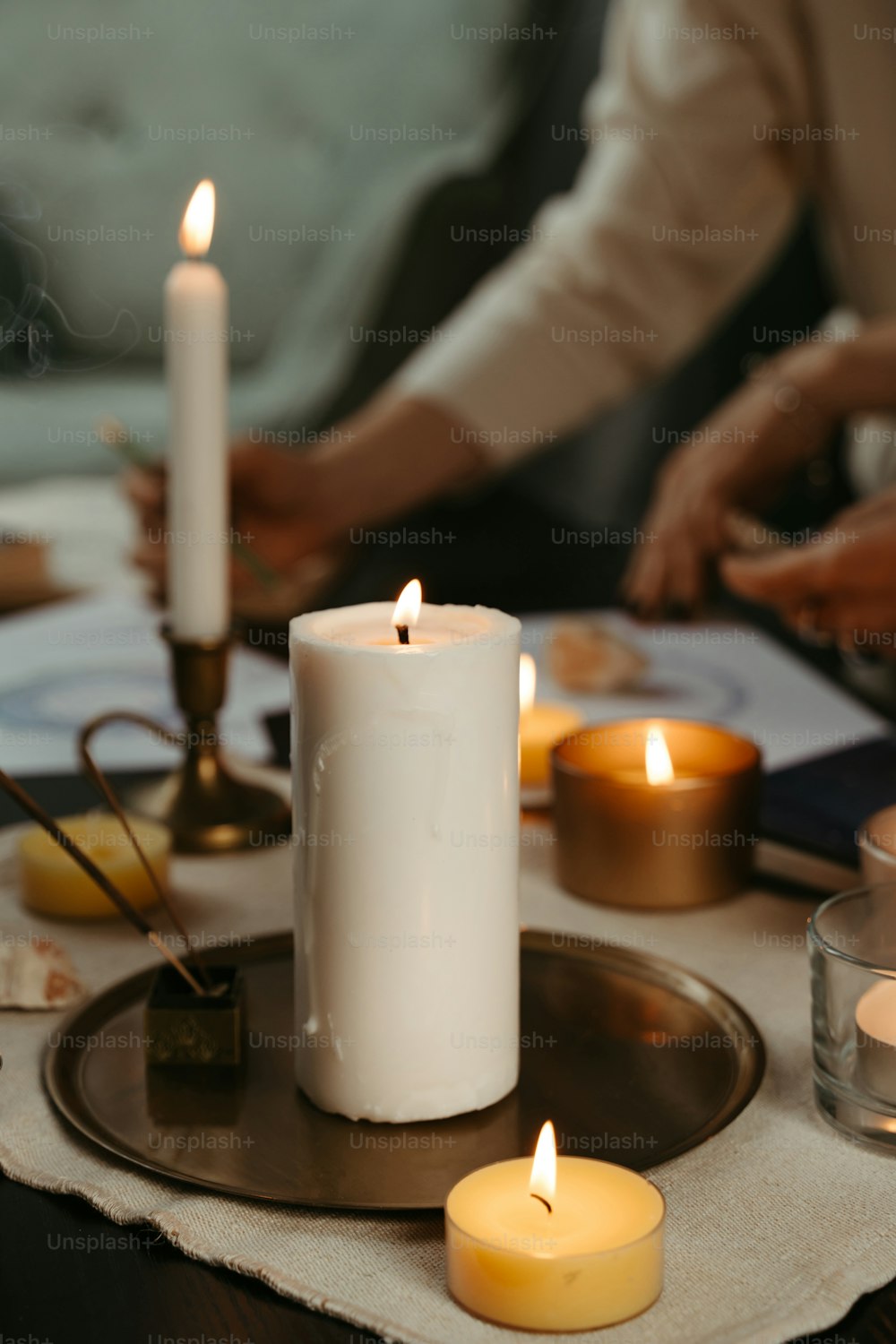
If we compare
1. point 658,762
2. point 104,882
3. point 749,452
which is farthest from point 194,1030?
point 749,452

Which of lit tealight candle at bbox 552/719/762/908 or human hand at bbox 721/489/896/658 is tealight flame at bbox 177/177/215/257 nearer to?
lit tealight candle at bbox 552/719/762/908

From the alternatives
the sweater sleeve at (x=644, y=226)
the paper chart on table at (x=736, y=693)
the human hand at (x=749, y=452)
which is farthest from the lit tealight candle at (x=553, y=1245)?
the sweater sleeve at (x=644, y=226)

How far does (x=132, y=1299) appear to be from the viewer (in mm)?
410

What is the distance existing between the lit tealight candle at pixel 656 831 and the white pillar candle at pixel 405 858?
7.4 inches

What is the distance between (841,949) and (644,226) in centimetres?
113

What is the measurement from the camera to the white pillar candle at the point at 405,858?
0.47 m

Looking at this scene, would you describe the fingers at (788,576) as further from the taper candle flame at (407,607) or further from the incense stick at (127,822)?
the taper candle flame at (407,607)

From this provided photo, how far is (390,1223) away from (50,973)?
0.21 m

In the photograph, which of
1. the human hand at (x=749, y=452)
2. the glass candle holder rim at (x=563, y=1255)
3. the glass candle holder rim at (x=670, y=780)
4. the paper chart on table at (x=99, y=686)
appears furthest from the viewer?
the human hand at (x=749, y=452)

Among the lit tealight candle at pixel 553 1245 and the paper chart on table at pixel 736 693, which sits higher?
the paper chart on table at pixel 736 693

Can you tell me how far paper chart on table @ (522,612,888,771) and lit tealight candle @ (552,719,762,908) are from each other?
203 mm

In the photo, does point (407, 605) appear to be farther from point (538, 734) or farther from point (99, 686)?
point (99, 686)

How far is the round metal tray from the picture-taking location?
0.46 meters

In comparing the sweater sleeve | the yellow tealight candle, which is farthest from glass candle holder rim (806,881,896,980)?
the sweater sleeve
